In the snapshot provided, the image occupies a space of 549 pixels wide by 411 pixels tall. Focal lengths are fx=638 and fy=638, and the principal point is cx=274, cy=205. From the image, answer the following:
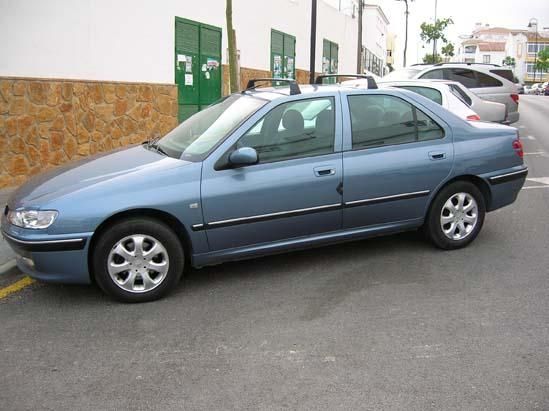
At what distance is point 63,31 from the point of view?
951 centimetres

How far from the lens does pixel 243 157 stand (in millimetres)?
4816

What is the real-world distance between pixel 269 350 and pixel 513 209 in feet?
16.3

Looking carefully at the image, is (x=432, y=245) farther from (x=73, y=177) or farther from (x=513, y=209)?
(x=73, y=177)

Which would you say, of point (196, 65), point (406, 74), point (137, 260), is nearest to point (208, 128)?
point (137, 260)

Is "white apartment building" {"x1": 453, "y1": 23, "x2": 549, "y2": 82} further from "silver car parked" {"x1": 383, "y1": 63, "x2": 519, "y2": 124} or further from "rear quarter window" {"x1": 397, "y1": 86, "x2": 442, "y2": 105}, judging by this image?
"rear quarter window" {"x1": 397, "y1": 86, "x2": 442, "y2": 105}

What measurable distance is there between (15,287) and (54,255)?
91cm

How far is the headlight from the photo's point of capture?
442cm

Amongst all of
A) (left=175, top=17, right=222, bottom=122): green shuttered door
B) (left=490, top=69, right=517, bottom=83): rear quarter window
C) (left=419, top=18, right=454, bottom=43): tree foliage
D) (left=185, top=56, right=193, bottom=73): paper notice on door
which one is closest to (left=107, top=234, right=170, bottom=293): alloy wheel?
(left=175, top=17, right=222, bottom=122): green shuttered door

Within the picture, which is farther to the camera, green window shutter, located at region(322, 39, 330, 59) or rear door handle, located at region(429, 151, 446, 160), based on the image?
green window shutter, located at region(322, 39, 330, 59)

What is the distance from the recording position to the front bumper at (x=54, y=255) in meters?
4.39

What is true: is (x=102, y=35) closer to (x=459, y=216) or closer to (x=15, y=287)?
(x=15, y=287)

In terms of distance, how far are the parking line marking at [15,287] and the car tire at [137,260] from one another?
888 mm

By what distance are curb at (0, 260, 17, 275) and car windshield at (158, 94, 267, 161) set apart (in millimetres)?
1625

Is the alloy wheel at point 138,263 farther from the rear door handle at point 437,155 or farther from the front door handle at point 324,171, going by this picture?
the rear door handle at point 437,155
